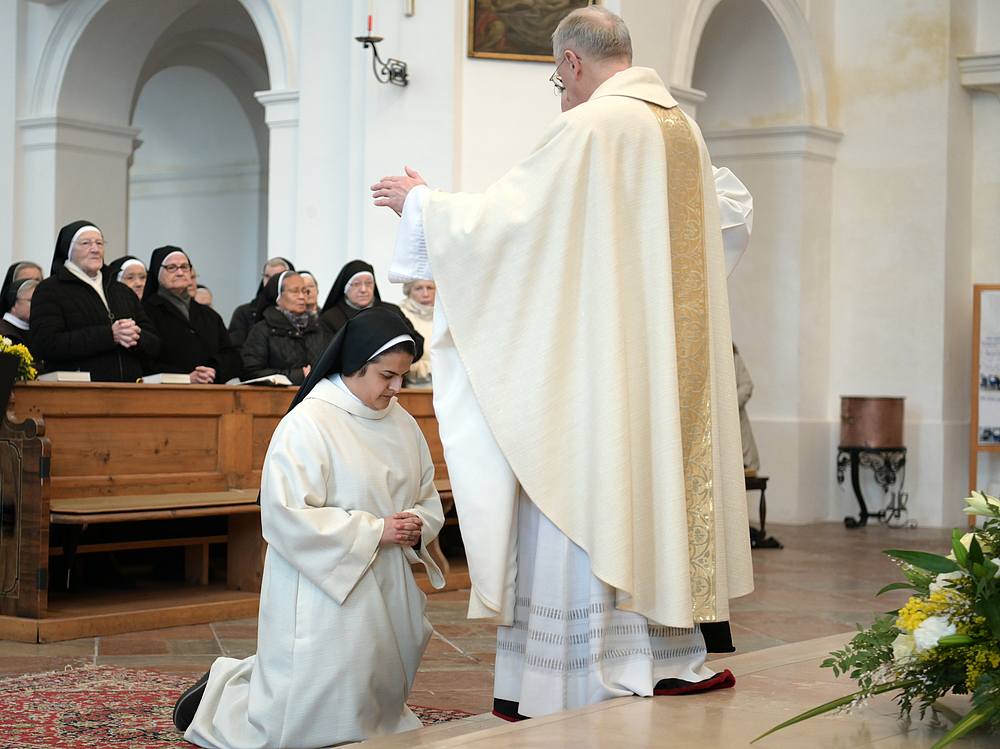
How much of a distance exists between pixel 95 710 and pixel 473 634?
77.1 inches

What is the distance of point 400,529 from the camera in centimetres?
319

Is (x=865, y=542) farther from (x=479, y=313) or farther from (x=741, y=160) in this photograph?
(x=479, y=313)

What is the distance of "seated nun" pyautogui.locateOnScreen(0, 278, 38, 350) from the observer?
6.71 m

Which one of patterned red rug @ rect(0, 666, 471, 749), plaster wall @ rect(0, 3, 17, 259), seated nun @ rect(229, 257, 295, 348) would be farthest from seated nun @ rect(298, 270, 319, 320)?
plaster wall @ rect(0, 3, 17, 259)

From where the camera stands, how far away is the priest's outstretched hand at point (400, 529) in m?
3.18

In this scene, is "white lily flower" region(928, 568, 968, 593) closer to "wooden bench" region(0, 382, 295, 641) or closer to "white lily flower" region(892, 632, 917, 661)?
"white lily flower" region(892, 632, 917, 661)

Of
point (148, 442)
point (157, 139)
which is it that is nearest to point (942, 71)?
point (148, 442)

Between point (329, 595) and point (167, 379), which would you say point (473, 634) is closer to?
point (167, 379)

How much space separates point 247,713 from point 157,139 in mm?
14856

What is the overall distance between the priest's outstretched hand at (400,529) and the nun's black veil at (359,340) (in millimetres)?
435

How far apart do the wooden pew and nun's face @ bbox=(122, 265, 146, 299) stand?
1.03m

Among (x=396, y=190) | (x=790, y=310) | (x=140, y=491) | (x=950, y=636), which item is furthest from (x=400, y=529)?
(x=790, y=310)

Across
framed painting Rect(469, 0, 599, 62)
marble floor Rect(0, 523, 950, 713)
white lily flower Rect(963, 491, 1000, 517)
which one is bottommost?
marble floor Rect(0, 523, 950, 713)

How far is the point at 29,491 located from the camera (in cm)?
498
